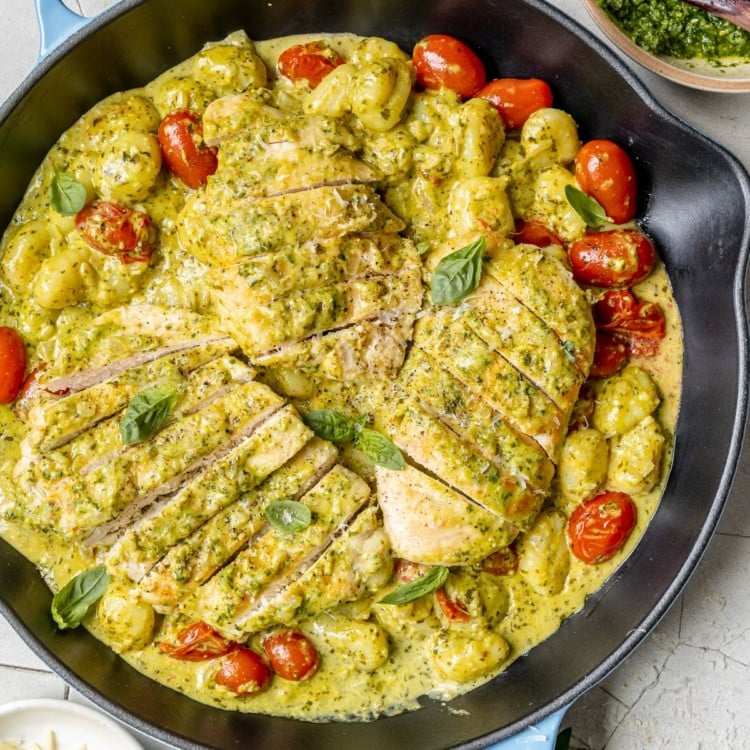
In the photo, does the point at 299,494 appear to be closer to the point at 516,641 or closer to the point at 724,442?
the point at 516,641

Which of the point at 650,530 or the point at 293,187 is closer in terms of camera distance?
the point at 293,187

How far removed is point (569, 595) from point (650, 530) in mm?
506

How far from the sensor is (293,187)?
4266mm

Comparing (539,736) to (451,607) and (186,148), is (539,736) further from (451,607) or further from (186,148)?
(186,148)

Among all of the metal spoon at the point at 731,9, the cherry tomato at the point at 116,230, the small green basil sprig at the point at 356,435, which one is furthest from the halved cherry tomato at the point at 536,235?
the cherry tomato at the point at 116,230

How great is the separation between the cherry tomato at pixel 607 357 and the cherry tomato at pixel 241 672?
6.98 ft

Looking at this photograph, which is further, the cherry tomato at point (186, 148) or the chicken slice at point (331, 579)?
the cherry tomato at point (186, 148)

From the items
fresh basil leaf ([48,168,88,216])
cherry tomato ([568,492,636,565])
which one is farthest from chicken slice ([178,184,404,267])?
cherry tomato ([568,492,636,565])

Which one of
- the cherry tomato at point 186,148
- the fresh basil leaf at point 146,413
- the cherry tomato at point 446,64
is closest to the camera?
the fresh basil leaf at point 146,413

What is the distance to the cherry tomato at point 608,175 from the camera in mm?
4520

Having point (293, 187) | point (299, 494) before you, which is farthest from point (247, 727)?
point (293, 187)

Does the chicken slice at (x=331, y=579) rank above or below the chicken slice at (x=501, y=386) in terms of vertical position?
Answer: below

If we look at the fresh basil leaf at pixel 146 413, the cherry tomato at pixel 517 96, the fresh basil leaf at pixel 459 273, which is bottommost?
the fresh basil leaf at pixel 459 273

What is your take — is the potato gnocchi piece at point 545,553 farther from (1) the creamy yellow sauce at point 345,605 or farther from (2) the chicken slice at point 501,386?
(2) the chicken slice at point 501,386
